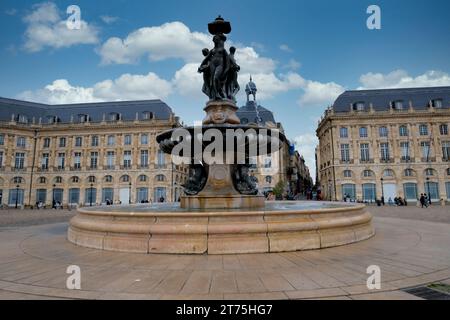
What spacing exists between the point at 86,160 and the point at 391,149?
180 ft

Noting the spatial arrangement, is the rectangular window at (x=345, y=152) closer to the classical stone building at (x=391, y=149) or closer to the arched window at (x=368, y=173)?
the classical stone building at (x=391, y=149)

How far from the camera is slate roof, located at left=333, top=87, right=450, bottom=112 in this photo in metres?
52.0

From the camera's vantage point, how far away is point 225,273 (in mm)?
4188

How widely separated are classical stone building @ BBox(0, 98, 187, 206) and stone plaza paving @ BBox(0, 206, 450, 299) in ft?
156

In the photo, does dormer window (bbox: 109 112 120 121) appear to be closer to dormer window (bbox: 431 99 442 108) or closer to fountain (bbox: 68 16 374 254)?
fountain (bbox: 68 16 374 254)

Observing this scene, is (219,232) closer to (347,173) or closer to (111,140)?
(347,173)

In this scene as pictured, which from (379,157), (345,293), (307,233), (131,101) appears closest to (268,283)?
(345,293)

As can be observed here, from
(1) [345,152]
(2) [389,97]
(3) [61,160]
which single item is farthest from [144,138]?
(2) [389,97]

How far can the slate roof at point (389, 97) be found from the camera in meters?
52.0

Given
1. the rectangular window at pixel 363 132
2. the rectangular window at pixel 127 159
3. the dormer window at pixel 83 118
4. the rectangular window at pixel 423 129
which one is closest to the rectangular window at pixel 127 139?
the rectangular window at pixel 127 159

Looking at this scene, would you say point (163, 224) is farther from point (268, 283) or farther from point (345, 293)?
point (345, 293)

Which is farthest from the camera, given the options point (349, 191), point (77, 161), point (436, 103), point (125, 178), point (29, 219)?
point (77, 161)

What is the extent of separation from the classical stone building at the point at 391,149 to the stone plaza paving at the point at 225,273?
46.1 meters

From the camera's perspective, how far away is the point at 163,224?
231 inches
